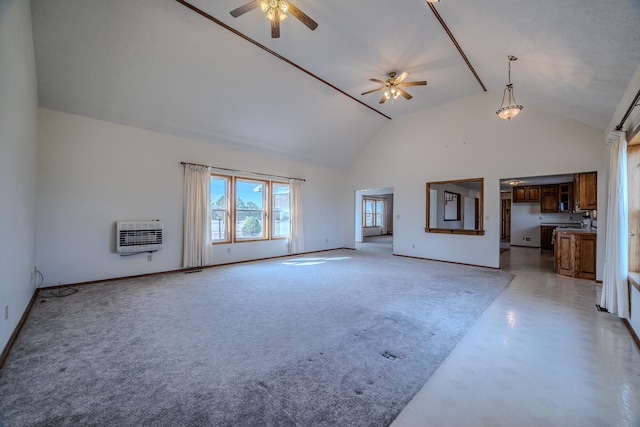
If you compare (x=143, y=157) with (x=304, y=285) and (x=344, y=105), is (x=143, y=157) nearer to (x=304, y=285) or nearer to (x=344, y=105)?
(x=304, y=285)

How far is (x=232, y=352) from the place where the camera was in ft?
7.53

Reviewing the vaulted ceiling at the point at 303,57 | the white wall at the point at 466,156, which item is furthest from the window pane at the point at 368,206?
the vaulted ceiling at the point at 303,57

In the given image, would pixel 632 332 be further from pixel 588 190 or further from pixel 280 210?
pixel 280 210

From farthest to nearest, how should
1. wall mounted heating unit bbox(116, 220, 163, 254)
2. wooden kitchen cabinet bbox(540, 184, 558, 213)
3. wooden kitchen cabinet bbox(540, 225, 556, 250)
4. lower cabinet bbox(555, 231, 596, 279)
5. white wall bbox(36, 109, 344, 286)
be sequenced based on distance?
wooden kitchen cabinet bbox(540, 225, 556, 250) → wooden kitchen cabinet bbox(540, 184, 558, 213) → lower cabinet bbox(555, 231, 596, 279) → wall mounted heating unit bbox(116, 220, 163, 254) → white wall bbox(36, 109, 344, 286)

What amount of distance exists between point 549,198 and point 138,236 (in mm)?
11741

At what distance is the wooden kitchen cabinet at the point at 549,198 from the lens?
8684mm

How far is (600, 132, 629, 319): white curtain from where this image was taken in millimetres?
2926

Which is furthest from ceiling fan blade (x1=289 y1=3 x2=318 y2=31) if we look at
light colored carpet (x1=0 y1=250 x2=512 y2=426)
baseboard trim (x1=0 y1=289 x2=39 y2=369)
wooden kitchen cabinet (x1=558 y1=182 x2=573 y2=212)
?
wooden kitchen cabinet (x1=558 y1=182 x2=573 y2=212)

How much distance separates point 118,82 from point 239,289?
3.72 m

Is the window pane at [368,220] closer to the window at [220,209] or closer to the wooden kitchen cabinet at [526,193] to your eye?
the wooden kitchen cabinet at [526,193]

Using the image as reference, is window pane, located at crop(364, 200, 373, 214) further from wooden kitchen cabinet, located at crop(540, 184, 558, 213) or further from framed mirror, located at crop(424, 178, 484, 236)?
wooden kitchen cabinet, located at crop(540, 184, 558, 213)

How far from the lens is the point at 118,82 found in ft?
13.3

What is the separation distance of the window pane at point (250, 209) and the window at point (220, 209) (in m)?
0.28

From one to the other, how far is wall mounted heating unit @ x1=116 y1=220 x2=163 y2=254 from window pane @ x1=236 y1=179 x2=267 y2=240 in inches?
70.8
